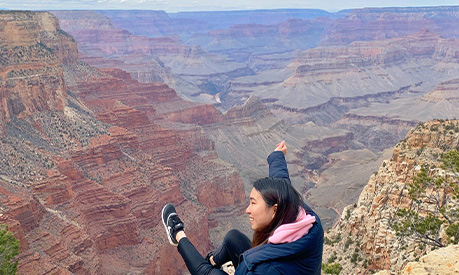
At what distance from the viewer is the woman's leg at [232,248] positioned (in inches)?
322

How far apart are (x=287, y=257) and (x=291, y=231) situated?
38 centimetres

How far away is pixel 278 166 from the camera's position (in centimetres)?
912

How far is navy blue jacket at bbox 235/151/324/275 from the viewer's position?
689 centimetres

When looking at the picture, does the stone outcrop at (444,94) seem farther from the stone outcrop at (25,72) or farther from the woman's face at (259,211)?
the woman's face at (259,211)

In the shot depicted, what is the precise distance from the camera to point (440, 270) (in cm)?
1097

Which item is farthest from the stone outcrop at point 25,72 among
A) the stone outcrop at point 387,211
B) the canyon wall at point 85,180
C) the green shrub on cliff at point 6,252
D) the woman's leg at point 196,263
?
the woman's leg at point 196,263

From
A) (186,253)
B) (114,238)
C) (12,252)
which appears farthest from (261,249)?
(114,238)

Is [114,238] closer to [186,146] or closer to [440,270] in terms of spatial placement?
[186,146]

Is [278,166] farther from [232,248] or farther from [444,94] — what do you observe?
[444,94]

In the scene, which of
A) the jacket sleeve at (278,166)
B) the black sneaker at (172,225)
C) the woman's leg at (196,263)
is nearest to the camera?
the woman's leg at (196,263)

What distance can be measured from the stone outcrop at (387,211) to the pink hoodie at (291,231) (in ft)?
46.1

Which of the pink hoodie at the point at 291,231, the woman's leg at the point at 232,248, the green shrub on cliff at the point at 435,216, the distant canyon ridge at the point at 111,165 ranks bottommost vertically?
the distant canyon ridge at the point at 111,165

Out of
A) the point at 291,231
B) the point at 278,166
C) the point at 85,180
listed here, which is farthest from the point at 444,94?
the point at 291,231

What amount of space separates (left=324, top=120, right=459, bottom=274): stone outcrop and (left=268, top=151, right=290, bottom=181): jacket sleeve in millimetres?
12580
